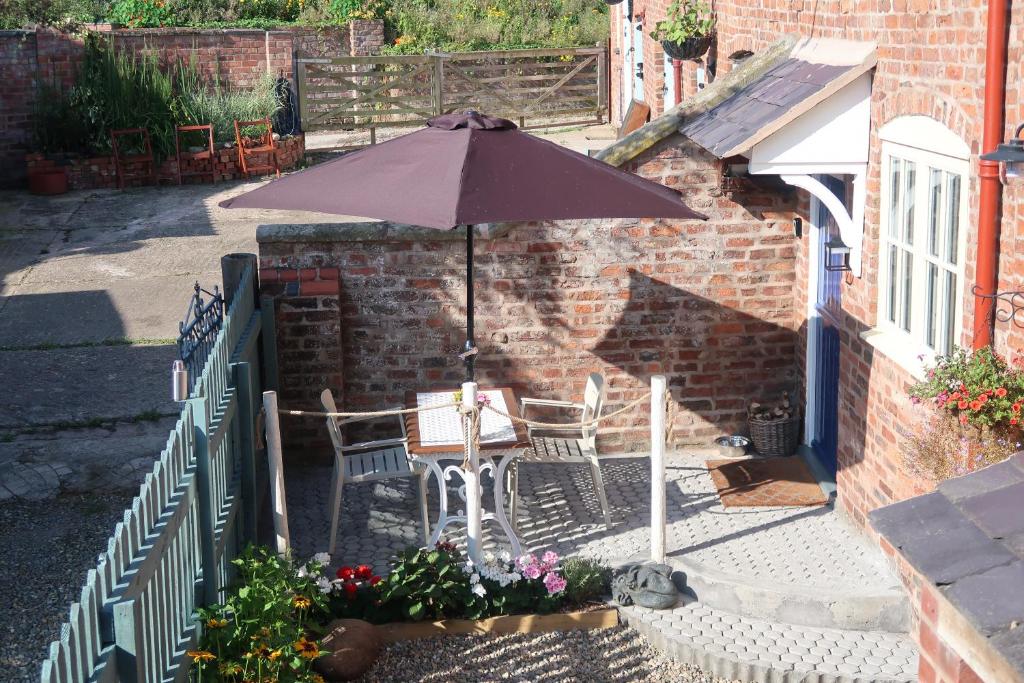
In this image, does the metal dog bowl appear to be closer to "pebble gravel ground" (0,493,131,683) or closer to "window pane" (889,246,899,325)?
"window pane" (889,246,899,325)

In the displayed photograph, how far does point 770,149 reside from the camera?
6980 millimetres

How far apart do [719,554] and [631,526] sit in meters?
0.65

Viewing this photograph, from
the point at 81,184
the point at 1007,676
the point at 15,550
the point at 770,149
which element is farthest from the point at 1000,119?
the point at 81,184

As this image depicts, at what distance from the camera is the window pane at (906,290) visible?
645 cm

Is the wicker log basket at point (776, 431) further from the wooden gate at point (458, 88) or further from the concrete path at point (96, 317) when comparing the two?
the wooden gate at point (458, 88)

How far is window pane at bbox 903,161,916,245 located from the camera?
6.32m

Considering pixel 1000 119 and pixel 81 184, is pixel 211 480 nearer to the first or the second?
pixel 1000 119

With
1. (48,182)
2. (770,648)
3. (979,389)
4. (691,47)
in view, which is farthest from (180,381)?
(48,182)

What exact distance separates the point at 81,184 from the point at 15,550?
1222 centimetres

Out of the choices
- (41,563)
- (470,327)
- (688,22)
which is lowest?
(41,563)

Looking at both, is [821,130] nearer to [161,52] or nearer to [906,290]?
[906,290]

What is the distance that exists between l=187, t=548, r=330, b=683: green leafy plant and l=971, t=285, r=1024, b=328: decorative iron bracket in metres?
3.15

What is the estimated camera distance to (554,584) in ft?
20.6

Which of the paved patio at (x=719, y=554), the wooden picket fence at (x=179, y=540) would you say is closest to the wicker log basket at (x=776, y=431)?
the paved patio at (x=719, y=554)
